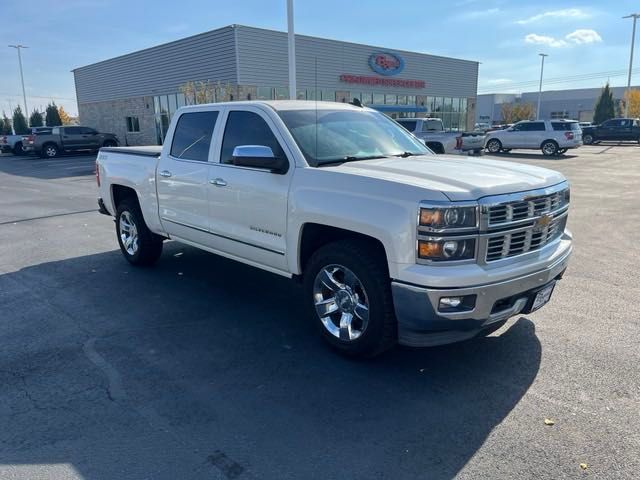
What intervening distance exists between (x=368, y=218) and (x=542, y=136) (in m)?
26.3

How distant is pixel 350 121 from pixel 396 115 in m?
34.3

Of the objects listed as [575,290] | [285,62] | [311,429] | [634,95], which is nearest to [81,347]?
[311,429]

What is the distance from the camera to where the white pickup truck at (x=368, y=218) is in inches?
135

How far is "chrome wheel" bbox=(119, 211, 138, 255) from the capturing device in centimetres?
675

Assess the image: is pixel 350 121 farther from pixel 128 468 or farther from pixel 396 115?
pixel 396 115

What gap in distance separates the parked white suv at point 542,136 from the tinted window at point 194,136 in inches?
984

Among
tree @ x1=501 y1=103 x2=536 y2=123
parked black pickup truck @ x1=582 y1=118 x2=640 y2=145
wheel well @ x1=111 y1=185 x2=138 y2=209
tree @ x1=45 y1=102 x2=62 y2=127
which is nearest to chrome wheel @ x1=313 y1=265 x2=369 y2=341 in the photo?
wheel well @ x1=111 y1=185 x2=138 y2=209

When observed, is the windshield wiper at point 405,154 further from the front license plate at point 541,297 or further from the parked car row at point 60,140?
the parked car row at point 60,140

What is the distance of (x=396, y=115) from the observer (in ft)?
125

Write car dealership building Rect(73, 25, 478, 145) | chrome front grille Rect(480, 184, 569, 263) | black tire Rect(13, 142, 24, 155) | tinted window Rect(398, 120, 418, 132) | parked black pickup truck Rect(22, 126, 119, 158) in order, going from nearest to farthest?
1. chrome front grille Rect(480, 184, 569, 263)
2. tinted window Rect(398, 120, 418, 132)
3. car dealership building Rect(73, 25, 478, 145)
4. parked black pickup truck Rect(22, 126, 119, 158)
5. black tire Rect(13, 142, 24, 155)

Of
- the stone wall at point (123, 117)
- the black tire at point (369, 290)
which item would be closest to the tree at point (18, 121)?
the stone wall at point (123, 117)

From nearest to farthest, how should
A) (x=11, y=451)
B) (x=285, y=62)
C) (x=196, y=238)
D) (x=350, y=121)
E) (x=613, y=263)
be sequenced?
(x=11, y=451), (x=350, y=121), (x=196, y=238), (x=613, y=263), (x=285, y=62)

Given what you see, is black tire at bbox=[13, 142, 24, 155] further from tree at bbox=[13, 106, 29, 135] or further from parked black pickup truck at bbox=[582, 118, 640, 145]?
parked black pickup truck at bbox=[582, 118, 640, 145]

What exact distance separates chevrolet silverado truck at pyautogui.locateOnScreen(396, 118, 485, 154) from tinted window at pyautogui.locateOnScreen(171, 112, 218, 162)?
43.9 feet
